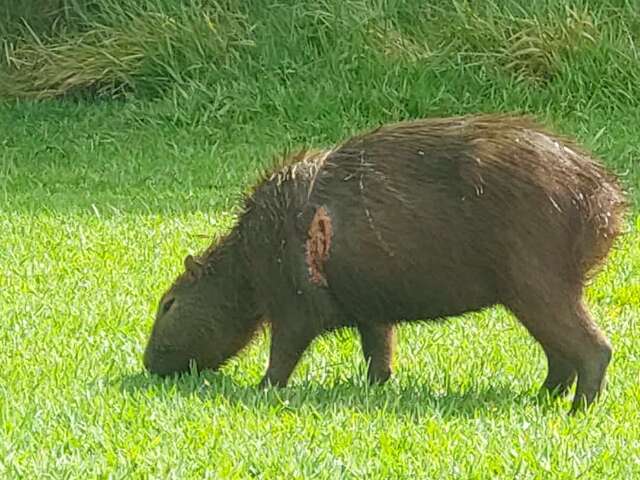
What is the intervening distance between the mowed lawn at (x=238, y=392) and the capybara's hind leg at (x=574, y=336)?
115 millimetres

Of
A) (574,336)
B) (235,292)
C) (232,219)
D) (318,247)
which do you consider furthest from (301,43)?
(574,336)

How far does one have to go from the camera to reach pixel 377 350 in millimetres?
5215

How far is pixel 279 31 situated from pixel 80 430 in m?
8.88

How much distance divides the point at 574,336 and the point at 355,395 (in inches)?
28.2

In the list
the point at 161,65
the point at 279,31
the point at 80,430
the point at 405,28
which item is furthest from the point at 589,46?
the point at 80,430

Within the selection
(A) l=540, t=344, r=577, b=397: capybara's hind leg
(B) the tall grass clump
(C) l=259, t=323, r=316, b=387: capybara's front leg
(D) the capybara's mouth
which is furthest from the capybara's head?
(B) the tall grass clump

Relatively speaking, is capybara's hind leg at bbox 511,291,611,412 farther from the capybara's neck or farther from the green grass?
the capybara's neck

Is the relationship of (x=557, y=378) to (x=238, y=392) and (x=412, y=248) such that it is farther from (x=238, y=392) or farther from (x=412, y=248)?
(x=238, y=392)

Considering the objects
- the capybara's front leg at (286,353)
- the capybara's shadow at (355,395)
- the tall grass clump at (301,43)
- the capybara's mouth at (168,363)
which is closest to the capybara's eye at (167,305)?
the capybara's mouth at (168,363)

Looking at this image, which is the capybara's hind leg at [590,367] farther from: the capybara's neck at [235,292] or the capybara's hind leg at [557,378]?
the capybara's neck at [235,292]

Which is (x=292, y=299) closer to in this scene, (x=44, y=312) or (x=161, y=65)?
(x=44, y=312)

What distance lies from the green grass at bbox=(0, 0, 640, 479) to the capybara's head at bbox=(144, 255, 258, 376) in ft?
0.35

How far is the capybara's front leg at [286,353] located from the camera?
5008 mm

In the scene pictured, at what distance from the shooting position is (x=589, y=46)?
1194cm
